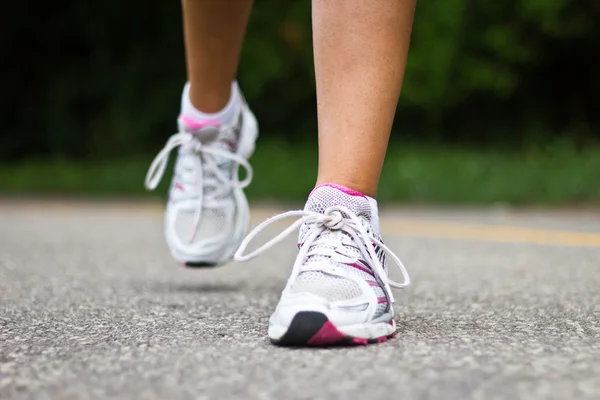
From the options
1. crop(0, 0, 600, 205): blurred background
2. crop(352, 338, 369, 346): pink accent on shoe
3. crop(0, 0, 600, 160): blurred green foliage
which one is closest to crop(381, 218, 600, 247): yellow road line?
crop(352, 338, 369, 346): pink accent on shoe

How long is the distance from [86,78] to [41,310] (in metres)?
14.1

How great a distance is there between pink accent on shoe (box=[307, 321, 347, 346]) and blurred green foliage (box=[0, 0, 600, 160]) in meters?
11.0

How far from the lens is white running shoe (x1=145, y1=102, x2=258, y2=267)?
7.04ft

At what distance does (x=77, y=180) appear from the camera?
1137cm

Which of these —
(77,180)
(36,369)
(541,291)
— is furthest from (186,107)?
(77,180)

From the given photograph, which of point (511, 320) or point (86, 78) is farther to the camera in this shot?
point (86, 78)

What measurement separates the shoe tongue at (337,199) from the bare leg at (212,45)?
2.65 feet

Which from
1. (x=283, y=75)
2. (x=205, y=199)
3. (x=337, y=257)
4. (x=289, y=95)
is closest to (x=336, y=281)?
(x=337, y=257)

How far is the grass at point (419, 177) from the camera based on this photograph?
8.07 m

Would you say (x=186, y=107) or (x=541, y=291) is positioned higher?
(x=186, y=107)

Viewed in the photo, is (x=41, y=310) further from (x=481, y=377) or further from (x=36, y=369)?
(x=481, y=377)

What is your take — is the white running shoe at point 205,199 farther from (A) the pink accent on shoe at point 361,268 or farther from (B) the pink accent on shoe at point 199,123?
(A) the pink accent on shoe at point 361,268

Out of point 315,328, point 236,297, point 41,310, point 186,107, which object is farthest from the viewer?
point 186,107

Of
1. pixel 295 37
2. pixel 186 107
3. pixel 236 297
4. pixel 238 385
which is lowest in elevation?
pixel 236 297
